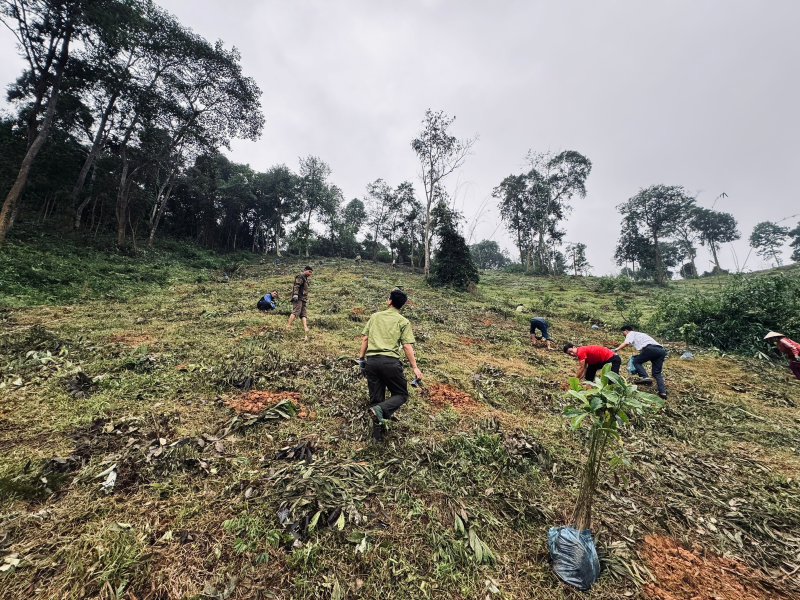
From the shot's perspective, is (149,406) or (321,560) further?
(149,406)

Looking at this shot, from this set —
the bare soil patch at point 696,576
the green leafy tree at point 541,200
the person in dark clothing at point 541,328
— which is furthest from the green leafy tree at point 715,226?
the bare soil patch at point 696,576

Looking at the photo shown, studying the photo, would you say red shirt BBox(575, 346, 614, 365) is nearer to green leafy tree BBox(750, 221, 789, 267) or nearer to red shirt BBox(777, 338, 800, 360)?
red shirt BBox(777, 338, 800, 360)

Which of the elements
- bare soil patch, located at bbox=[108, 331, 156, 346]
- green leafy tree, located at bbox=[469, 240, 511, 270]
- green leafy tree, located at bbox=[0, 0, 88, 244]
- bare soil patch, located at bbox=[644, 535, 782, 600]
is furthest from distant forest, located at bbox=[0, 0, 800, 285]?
green leafy tree, located at bbox=[469, 240, 511, 270]

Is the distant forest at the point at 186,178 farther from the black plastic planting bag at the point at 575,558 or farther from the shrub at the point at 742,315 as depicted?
the black plastic planting bag at the point at 575,558

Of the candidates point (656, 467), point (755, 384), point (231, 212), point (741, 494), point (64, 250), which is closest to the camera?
point (741, 494)

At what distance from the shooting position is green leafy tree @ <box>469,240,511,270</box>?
257ft

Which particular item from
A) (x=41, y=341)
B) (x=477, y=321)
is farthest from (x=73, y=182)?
(x=477, y=321)

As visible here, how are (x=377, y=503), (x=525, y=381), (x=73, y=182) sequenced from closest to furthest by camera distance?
(x=377, y=503) → (x=525, y=381) → (x=73, y=182)

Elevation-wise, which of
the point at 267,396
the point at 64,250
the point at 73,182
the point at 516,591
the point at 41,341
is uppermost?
the point at 73,182

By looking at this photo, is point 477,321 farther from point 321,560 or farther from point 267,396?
point 321,560

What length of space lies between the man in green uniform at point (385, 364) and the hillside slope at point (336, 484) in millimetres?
551

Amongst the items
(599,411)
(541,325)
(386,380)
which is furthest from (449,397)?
(541,325)

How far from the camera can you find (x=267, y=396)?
503 centimetres

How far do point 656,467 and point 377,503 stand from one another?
3939mm
